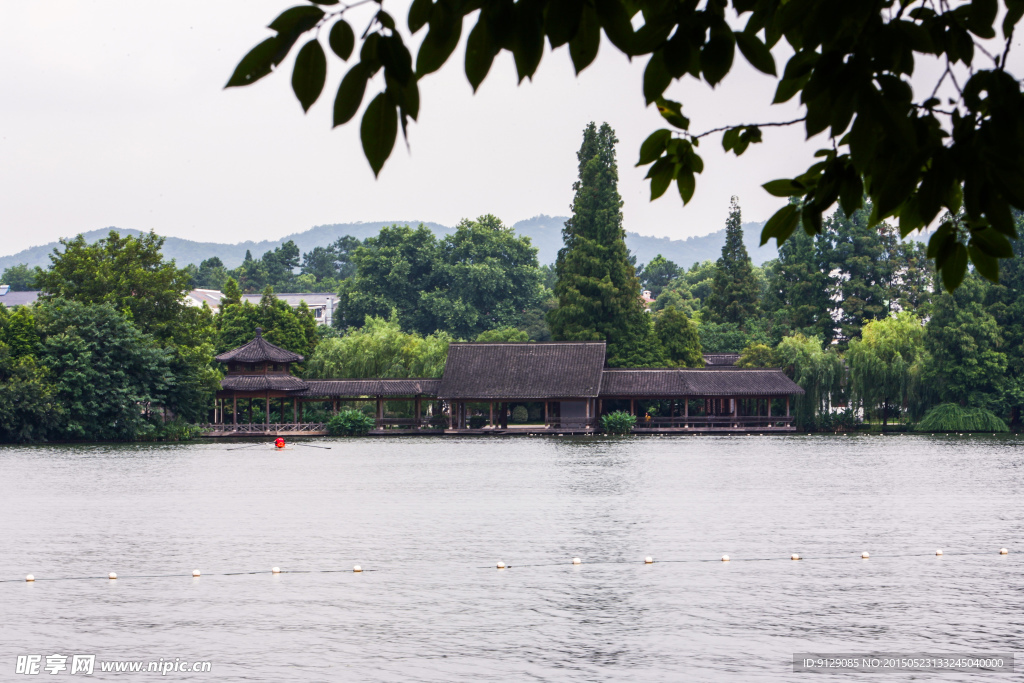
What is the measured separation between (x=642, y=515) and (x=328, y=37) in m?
17.7

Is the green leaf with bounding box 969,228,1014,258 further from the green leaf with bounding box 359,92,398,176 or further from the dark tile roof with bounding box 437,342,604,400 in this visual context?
the dark tile roof with bounding box 437,342,604,400

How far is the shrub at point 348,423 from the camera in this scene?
45.0 meters

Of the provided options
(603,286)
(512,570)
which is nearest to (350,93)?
(512,570)

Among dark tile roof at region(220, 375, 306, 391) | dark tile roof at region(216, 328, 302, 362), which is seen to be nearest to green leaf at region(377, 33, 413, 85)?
dark tile roof at region(220, 375, 306, 391)

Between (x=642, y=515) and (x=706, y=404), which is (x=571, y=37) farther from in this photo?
(x=706, y=404)

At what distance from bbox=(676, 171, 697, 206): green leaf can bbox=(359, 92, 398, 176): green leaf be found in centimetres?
122

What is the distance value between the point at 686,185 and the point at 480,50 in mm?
1087

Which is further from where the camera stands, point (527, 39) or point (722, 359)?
point (722, 359)

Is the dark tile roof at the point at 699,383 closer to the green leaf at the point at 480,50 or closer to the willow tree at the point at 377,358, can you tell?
the willow tree at the point at 377,358

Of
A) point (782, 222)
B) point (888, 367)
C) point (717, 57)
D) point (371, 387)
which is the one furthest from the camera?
point (371, 387)

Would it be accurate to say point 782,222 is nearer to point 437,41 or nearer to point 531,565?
point 437,41

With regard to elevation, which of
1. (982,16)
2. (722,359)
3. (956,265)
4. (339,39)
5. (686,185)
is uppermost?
(722,359)

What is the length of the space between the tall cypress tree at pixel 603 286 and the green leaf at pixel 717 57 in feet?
149

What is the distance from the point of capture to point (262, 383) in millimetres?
44125
